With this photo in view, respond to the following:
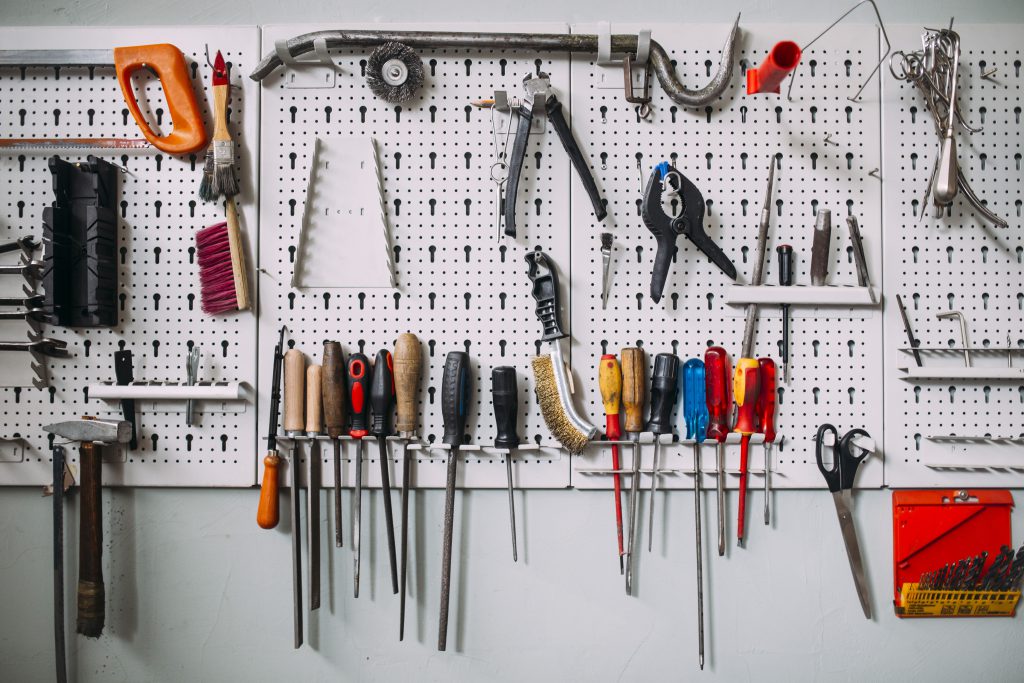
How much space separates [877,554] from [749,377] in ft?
1.88

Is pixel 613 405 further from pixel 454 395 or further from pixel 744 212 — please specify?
pixel 744 212

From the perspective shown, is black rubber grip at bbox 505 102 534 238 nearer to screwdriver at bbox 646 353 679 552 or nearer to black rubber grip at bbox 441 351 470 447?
black rubber grip at bbox 441 351 470 447

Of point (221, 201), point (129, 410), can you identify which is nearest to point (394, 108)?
point (221, 201)

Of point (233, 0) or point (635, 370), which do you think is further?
point (233, 0)

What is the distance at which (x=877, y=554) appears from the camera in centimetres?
146

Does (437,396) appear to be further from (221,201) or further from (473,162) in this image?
(221,201)

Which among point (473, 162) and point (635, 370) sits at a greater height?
point (473, 162)

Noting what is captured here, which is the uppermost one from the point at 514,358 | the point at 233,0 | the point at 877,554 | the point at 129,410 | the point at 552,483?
the point at 233,0

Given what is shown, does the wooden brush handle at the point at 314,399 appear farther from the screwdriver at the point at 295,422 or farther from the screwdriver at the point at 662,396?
the screwdriver at the point at 662,396

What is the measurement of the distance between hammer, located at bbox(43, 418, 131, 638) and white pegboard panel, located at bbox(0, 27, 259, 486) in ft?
0.23

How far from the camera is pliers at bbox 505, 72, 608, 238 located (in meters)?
1.37

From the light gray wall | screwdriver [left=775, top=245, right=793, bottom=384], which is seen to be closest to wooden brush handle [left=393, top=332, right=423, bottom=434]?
the light gray wall

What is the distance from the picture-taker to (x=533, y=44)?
139 cm

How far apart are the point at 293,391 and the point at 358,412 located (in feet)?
0.53
